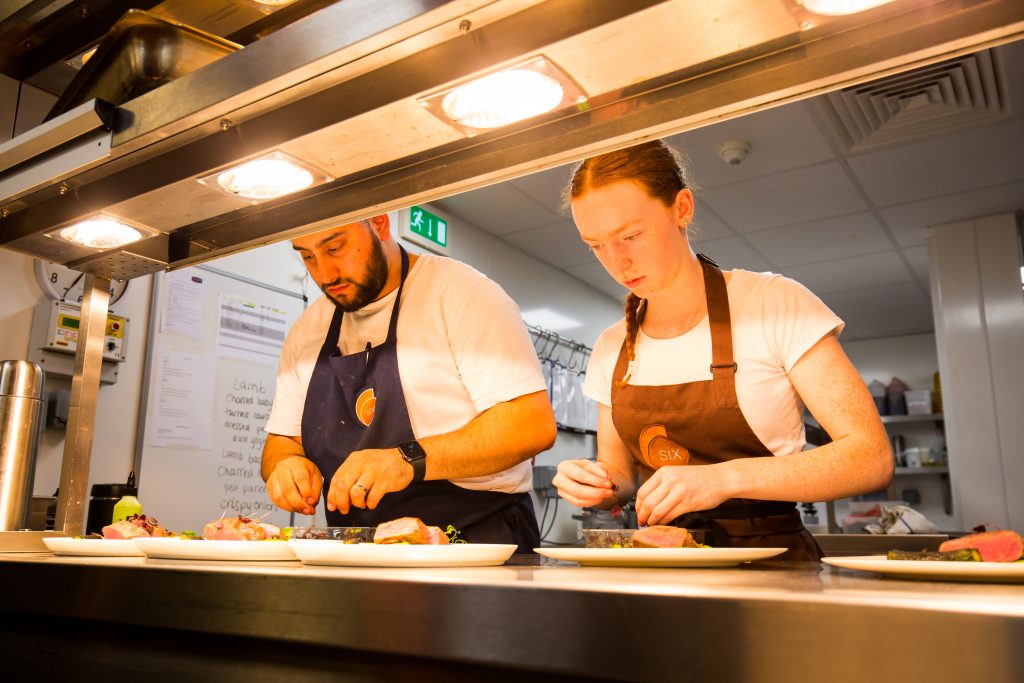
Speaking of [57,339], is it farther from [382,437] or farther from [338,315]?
[382,437]

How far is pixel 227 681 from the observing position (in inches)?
40.8

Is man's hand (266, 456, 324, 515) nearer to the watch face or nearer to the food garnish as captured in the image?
the watch face

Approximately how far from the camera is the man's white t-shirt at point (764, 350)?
1643 mm

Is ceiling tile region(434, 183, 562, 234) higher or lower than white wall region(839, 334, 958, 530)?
higher

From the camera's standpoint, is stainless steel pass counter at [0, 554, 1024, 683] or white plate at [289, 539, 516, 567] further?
white plate at [289, 539, 516, 567]

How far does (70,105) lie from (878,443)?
1737 mm

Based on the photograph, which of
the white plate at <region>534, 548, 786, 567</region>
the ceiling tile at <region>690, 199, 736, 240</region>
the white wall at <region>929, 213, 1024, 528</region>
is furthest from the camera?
the ceiling tile at <region>690, 199, 736, 240</region>

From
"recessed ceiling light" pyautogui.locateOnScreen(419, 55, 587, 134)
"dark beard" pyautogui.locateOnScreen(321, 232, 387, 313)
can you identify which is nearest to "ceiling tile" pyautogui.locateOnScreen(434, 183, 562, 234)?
"dark beard" pyautogui.locateOnScreen(321, 232, 387, 313)

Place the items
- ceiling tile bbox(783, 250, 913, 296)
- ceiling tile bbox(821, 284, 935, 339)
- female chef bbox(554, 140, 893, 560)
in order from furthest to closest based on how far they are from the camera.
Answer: ceiling tile bbox(821, 284, 935, 339) < ceiling tile bbox(783, 250, 913, 296) < female chef bbox(554, 140, 893, 560)

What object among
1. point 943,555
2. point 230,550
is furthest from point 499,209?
point 943,555

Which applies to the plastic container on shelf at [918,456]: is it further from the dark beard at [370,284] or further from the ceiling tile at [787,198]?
the dark beard at [370,284]

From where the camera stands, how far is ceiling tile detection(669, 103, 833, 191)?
149 inches

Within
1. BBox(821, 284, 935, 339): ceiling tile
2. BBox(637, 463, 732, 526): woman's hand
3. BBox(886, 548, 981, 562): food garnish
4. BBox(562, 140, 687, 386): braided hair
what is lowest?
BBox(886, 548, 981, 562): food garnish

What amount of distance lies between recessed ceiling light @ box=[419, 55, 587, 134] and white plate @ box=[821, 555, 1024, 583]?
710 mm
